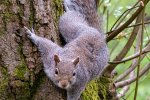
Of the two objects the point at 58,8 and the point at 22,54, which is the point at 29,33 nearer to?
the point at 22,54

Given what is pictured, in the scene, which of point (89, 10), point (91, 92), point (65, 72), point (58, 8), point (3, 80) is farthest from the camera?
point (89, 10)

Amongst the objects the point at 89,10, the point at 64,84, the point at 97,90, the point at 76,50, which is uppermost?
the point at 89,10

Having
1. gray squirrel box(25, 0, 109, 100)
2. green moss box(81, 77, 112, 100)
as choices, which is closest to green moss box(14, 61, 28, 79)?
gray squirrel box(25, 0, 109, 100)

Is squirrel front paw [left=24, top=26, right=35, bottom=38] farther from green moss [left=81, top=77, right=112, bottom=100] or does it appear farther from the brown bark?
green moss [left=81, top=77, right=112, bottom=100]

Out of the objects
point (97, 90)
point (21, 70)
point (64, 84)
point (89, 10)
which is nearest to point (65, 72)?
point (64, 84)

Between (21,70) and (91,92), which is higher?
(21,70)

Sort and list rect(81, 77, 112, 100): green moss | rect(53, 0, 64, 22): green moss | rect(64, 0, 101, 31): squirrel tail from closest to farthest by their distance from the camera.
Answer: rect(53, 0, 64, 22): green moss < rect(81, 77, 112, 100): green moss < rect(64, 0, 101, 31): squirrel tail

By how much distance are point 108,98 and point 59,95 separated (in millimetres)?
552

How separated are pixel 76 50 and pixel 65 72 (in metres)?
0.23

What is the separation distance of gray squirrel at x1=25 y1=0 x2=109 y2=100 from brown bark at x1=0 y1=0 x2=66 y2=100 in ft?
0.12

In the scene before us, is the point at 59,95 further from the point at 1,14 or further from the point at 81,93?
the point at 1,14

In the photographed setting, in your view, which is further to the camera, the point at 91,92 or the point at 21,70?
the point at 91,92

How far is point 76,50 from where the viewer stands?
192cm

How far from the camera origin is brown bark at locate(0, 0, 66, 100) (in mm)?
1615
